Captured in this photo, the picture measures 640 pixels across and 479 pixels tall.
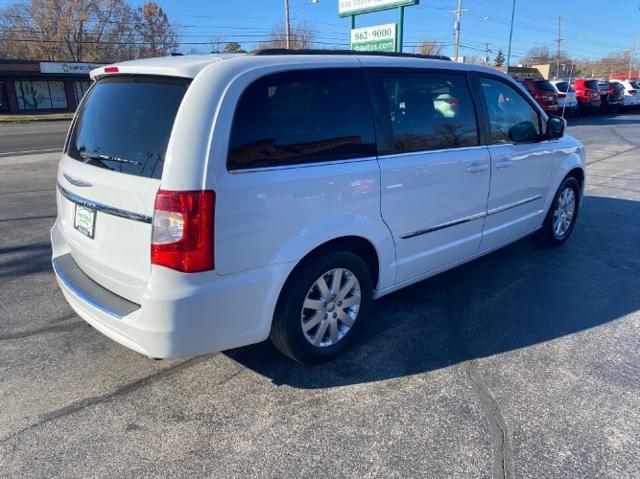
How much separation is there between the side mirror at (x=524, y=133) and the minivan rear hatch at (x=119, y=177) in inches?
119

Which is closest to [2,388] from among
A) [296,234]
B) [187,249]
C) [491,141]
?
[187,249]

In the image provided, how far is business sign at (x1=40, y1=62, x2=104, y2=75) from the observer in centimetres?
4175

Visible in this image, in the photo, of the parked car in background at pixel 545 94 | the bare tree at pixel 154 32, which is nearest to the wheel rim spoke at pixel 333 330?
the parked car in background at pixel 545 94

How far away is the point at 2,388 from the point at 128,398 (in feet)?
2.57

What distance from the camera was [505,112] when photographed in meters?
4.42

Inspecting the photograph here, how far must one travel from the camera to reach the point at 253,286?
2.68m

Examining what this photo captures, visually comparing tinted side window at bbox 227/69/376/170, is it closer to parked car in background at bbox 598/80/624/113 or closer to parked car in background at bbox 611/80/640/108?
parked car in background at bbox 598/80/624/113

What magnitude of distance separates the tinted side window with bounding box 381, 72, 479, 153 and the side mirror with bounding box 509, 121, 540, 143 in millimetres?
607

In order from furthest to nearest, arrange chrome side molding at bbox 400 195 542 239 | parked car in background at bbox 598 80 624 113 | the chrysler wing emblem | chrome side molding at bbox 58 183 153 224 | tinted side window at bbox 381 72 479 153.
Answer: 1. parked car in background at bbox 598 80 624 113
2. chrome side molding at bbox 400 195 542 239
3. tinted side window at bbox 381 72 479 153
4. the chrysler wing emblem
5. chrome side molding at bbox 58 183 153 224

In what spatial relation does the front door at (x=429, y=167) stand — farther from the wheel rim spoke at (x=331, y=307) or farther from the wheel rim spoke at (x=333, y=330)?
the wheel rim spoke at (x=333, y=330)

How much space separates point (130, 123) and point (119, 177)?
33cm

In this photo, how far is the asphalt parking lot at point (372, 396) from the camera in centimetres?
243

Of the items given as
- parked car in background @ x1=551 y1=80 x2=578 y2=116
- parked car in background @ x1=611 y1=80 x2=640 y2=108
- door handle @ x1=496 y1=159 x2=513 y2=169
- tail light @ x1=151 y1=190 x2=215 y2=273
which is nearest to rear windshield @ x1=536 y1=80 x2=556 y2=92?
parked car in background @ x1=551 y1=80 x2=578 y2=116

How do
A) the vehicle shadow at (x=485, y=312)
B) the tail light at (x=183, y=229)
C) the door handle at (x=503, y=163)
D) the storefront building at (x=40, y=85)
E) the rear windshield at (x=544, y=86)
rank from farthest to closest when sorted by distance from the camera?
the storefront building at (x=40, y=85) → the rear windshield at (x=544, y=86) → the door handle at (x=503, y=163) → the vehicle shadow at (x=485, y=312) → the tail light at (x=183, y=229)
